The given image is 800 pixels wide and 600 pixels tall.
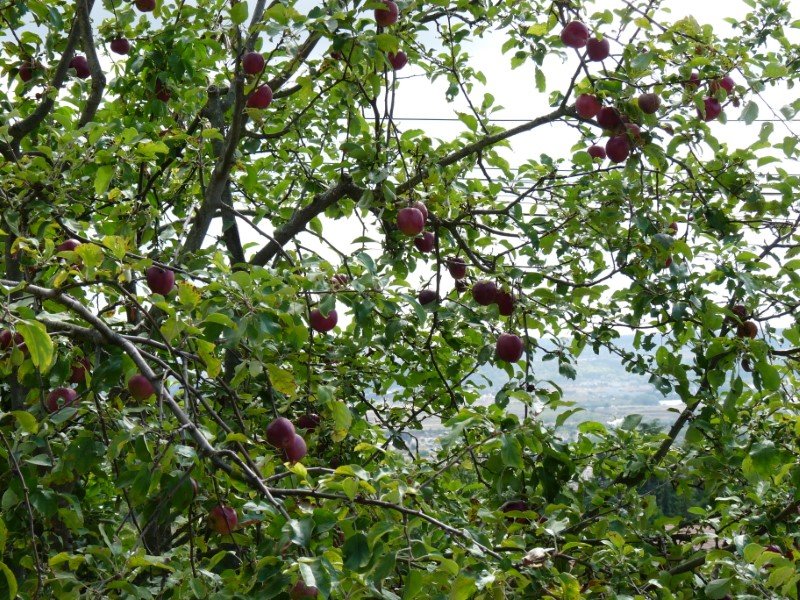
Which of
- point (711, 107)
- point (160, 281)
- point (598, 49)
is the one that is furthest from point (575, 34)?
point (160, 281)

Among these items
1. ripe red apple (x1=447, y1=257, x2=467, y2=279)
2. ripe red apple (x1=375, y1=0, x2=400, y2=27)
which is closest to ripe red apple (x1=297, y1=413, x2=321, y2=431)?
Result: ripe red apple (x1=447, y1=257, x2=467, y2=279)

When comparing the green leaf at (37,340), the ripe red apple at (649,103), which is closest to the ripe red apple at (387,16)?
the ripe red apple at (649,103)

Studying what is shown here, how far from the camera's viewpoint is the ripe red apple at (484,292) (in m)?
2.55

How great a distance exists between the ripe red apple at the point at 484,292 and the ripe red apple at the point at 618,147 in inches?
21.6

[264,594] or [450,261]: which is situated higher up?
[450,261]

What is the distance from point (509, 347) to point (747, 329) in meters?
0.98

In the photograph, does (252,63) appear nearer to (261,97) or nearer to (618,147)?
(261,97)

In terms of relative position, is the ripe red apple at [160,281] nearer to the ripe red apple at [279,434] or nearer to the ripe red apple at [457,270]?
the ripe red apple at [279,434]

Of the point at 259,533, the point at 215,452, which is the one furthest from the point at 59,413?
the point at 259,533

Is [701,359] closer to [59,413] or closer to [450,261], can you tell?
[450,261]

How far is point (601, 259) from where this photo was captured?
11.4 feet

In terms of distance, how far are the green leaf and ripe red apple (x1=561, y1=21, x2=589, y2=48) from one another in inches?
70.6

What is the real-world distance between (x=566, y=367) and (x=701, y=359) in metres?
0.44

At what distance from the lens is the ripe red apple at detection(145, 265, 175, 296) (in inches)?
86.3
